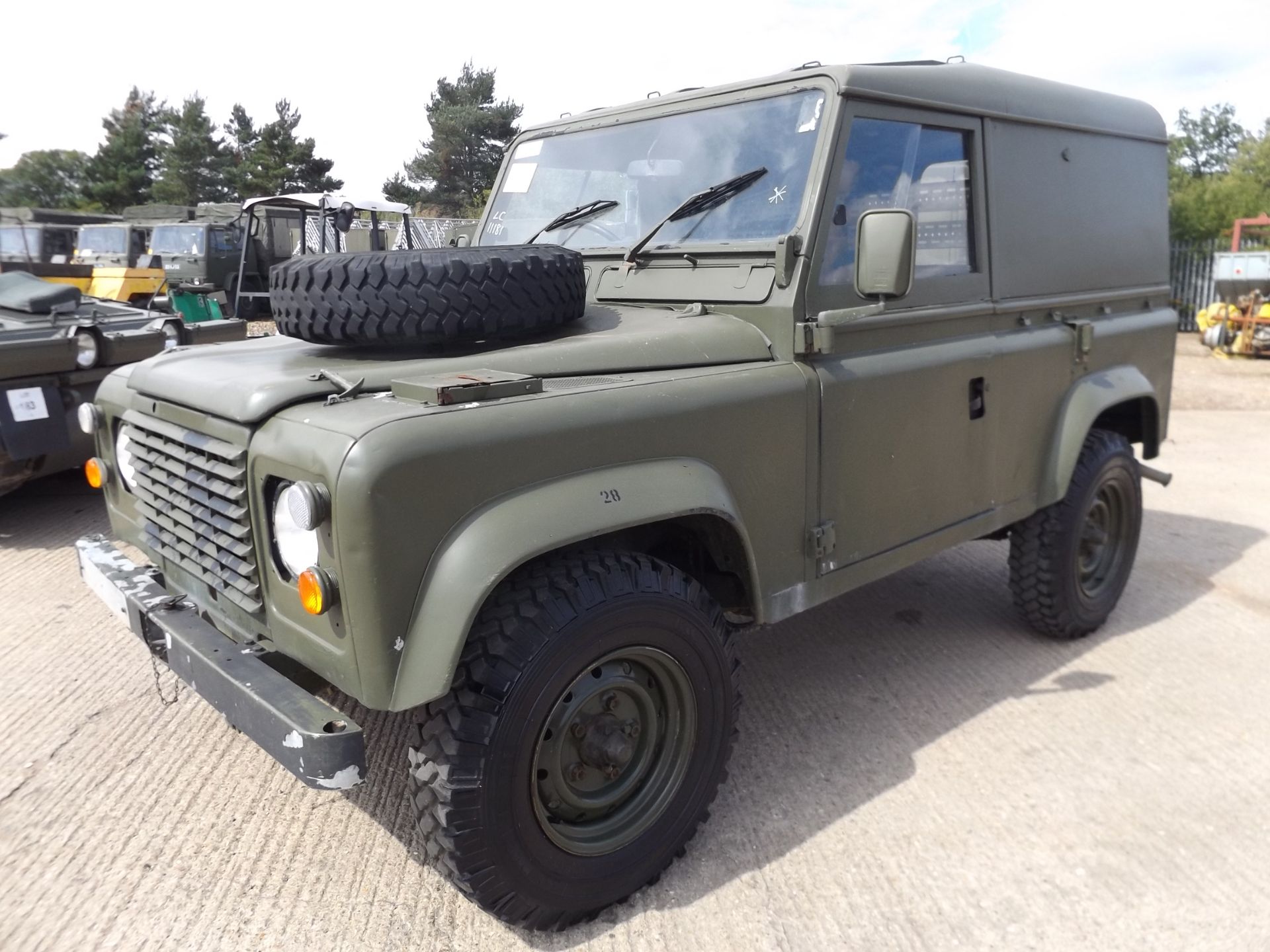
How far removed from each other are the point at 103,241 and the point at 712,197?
1785 centimetres

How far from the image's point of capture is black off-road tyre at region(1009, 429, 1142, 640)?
13.4 ft

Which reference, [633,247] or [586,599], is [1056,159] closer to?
[633,247]

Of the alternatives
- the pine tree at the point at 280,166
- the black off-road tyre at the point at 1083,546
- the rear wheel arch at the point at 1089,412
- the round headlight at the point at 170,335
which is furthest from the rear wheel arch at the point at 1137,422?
the pine tree at the point at 280,166

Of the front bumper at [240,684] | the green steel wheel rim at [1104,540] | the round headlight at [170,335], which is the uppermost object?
the round headlight at [170,335]

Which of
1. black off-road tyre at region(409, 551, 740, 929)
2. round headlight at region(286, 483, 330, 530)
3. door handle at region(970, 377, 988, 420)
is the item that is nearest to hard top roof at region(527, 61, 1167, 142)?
door handle at region(970, 377, 988, 420)

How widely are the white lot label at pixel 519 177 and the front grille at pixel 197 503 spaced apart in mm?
1821

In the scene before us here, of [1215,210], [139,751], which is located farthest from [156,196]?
[139,751]

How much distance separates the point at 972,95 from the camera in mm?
3494

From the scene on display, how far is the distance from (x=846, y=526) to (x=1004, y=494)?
987mm

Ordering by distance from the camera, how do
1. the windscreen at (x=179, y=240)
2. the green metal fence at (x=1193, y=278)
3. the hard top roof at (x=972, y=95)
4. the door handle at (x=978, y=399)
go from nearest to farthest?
the hard top roof at (x=972, y=95) → the door handle at (x=978, y=399) → the green metal fence at (x=1193, y=278) → the windscreen at (x=179, y=240)

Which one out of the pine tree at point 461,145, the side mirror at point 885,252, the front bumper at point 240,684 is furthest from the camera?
the pine tree at point 461,145

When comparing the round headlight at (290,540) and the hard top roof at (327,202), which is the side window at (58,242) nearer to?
the hard top roof at (327,202)

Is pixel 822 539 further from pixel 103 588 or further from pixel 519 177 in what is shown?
pixel 103 588

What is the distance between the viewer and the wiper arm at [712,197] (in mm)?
3137
